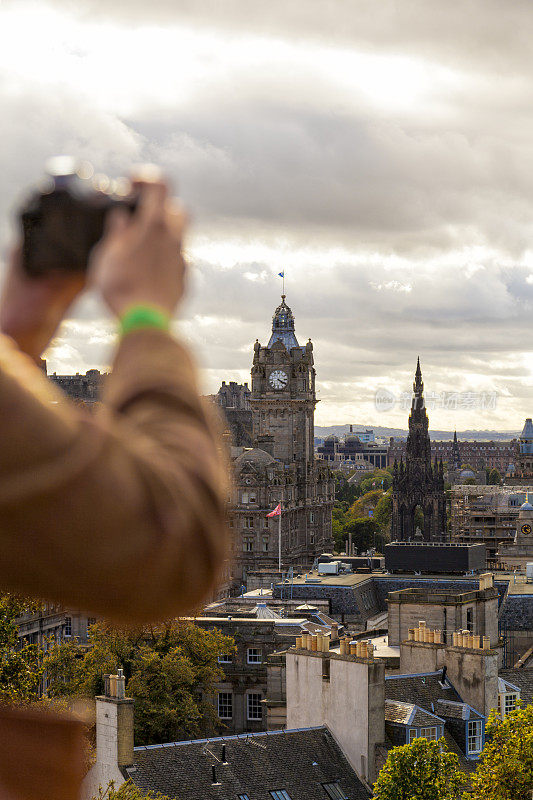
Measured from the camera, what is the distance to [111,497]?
3.10 metres

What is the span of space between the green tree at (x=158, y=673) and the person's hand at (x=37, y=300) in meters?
37.5

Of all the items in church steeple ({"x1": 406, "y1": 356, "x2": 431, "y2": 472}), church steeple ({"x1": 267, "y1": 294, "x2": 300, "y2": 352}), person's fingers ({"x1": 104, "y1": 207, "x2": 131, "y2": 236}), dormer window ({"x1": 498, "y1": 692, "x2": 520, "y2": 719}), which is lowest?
dormer window ({"x1": 498, "y1": 692, "x2": 520, "y2": 719})

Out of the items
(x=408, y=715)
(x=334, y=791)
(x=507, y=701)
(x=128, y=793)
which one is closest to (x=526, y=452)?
(x=507, y=701)

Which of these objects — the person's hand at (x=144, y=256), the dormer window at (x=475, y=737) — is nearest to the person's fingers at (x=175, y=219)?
the person's hand at (x=144, y=256)

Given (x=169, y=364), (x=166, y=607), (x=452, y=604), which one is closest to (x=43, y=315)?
(x=169, y=364)

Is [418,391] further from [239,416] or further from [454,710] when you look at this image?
[454,710]

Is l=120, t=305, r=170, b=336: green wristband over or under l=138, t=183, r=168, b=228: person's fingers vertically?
under

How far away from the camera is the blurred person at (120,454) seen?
304cm

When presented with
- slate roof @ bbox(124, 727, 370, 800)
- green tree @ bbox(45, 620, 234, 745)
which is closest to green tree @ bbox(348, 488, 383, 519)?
green tree @ bbox(45, 620, 234, 745)

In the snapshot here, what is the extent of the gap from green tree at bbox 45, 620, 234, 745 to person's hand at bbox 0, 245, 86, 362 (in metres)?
37.5

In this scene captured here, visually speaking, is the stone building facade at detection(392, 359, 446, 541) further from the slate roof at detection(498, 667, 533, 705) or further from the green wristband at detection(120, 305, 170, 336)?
the green wristband at detection(120, 305, 170, 336)

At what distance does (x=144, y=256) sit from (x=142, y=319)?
0.53ft

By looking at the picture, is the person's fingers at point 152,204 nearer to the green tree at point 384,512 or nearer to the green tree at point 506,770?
the green tree at point 506,770

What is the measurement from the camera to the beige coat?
302cm
